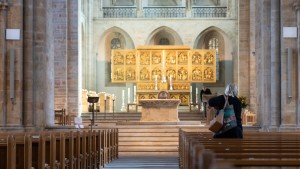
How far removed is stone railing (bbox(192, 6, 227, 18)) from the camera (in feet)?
134

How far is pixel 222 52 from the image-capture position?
41594mm

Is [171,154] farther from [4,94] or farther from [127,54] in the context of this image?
[127,54]

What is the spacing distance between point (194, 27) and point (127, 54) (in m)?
6.13

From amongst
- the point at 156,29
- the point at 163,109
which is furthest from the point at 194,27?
the point at 163,109

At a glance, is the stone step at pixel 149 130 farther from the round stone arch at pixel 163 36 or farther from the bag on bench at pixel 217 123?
the round stone arch at pixel 163 36

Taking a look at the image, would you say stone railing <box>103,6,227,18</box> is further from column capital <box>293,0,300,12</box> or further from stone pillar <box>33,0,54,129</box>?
column capital <box>293,0,300,12</box>

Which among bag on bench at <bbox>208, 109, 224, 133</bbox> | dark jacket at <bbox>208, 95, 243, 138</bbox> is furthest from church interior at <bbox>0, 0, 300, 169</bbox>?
dark jacket at <bbox>208, 95, 243, 138</bbox>

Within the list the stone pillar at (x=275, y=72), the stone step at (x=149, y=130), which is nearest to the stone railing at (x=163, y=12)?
the stone step at (x=149, y=130)

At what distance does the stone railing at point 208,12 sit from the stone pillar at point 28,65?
840 inches

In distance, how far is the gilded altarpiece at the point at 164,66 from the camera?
118 feet

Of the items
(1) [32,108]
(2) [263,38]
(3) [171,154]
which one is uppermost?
(2) [263,38]

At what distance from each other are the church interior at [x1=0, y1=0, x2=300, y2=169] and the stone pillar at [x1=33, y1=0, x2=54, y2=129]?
33 mm

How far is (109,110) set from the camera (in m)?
36.6

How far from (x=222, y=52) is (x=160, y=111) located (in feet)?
51.9
